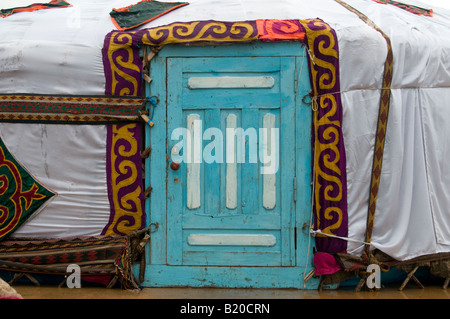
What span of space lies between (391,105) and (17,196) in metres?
2.96

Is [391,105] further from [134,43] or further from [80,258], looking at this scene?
[80,258]

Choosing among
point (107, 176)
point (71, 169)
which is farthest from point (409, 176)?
point (71, 169)

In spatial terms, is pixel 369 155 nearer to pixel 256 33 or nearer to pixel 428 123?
pixel 428 123

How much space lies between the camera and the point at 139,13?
12.9 feet

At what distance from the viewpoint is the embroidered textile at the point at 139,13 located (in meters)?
3.74

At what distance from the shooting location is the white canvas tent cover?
136 inches

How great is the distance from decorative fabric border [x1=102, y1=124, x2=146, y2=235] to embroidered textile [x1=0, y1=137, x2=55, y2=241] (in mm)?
501

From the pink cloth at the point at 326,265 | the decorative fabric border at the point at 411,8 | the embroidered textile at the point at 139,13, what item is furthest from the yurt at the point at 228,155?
the decorative fabric border at the point at 411,8

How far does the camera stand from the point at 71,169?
3566mm

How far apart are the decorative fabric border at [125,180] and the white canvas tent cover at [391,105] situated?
346 mm

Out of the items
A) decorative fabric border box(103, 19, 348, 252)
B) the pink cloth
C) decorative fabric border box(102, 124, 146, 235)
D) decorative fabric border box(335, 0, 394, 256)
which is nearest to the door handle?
decorative fabric border box(102, 124, 146, 235)

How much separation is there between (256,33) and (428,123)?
4.89ft

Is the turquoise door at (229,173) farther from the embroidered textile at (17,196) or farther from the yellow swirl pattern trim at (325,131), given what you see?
the embroidered textile at (17,196)

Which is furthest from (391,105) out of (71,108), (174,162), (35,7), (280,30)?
(35,7)
